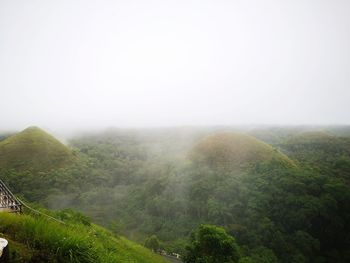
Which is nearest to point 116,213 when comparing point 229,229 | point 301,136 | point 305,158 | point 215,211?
point 215,211

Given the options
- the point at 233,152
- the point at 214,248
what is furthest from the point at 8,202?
the point at 233,152

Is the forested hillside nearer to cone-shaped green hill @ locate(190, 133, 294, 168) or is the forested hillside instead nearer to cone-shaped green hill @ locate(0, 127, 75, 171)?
cone-shaped green hill @ locate(190, 133, 294, 168)

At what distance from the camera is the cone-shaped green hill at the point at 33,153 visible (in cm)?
7490

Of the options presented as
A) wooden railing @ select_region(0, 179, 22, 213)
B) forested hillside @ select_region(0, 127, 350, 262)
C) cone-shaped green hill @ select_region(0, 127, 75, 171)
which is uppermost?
wooden railing @ select_region(0, 179, 22, 213)

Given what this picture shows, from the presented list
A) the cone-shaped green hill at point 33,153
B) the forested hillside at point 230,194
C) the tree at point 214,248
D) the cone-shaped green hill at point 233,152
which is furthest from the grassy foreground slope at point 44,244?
the cone-shaped green hill at point 33,153

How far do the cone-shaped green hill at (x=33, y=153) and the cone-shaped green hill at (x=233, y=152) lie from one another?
43134 millimetres

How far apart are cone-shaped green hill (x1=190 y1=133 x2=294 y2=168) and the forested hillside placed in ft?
0.99

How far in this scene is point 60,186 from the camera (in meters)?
73.9

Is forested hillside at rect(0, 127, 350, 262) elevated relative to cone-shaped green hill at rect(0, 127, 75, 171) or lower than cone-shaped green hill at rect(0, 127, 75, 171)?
lower

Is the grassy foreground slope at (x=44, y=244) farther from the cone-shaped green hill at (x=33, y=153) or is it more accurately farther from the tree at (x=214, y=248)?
the cone-shaped green hill at (x=33, y=153)

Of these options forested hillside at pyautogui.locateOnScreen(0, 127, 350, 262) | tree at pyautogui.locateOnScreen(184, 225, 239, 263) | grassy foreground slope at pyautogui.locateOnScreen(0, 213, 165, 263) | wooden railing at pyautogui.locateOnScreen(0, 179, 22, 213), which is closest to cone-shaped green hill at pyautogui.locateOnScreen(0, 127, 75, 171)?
forested hillside at pyautogui.locateOnScreen(0, 127, 350, 262)

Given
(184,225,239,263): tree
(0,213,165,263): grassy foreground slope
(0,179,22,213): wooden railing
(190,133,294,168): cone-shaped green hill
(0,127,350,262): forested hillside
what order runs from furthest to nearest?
(190,133,294,168): cone-shaped green hill → (0,127,350,262): forested hillside → (184,225,239,263): tree → (0,179,22,213): wooden railing → (0,213,165,263): grassy foreground slope

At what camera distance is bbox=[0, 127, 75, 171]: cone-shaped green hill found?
74.9 metres

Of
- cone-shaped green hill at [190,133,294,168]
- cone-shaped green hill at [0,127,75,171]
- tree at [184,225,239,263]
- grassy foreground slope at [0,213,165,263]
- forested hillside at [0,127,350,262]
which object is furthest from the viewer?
cone-shaped green hill at [190,133,294,168]
